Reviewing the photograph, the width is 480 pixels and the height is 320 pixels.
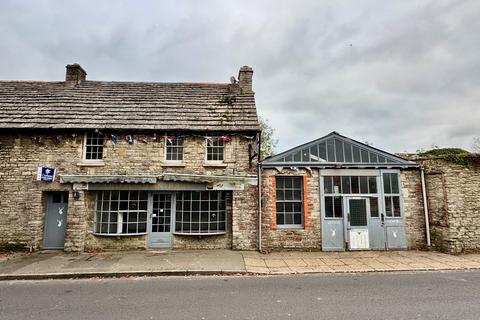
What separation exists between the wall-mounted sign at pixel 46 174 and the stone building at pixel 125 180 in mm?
39

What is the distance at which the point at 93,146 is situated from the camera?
41.7 feet

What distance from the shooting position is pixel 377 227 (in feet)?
40.1

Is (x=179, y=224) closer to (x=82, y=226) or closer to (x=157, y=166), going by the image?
(x=157, y=166)

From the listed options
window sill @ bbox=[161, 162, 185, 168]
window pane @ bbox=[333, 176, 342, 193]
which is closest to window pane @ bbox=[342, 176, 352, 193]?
window pane @ bbox=[333, 176, 342, 193]

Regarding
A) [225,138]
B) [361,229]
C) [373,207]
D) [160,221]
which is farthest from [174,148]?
[373,207]

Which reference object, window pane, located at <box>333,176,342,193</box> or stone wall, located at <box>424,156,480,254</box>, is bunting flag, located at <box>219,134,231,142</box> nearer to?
window pane, located at <box>333,176,342,193</box>

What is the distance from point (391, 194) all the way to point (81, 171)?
13.4m

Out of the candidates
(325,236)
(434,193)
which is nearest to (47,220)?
(325,236)

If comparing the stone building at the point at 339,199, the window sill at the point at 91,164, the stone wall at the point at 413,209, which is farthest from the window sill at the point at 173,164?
the stone wall at the point at 413,209

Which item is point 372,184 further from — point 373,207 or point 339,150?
point 339,150

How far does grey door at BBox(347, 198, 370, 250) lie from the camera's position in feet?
39.5

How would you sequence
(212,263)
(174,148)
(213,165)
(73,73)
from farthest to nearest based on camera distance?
1. (73,73)
2. (174,148)
3. (213,165)
4. (212,263)

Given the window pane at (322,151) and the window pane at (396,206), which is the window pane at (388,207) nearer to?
the window pane at (396,206)

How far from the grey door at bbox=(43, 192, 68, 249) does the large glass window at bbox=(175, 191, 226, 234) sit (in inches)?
192
